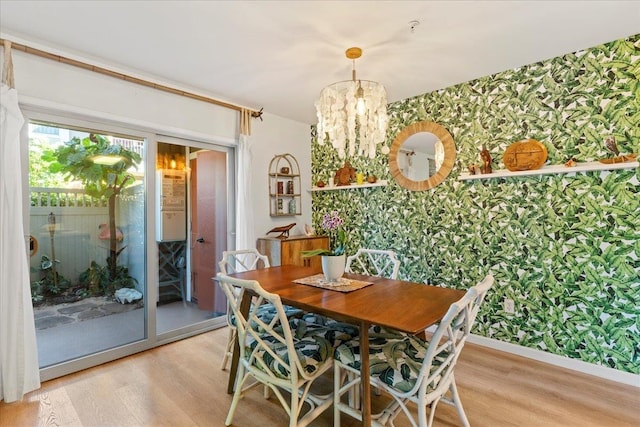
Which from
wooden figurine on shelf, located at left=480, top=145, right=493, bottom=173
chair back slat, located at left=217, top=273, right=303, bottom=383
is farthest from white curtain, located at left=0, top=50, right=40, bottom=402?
wooden figurine on shelf, located at left=480, top=145, right=493, bottom=173

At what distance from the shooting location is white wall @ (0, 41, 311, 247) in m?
2.42

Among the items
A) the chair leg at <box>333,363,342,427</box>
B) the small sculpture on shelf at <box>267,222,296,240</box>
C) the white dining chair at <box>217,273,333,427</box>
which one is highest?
the small sculpture on shelf at <box>267,222,296,240</box>

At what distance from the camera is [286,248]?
375 centimetres

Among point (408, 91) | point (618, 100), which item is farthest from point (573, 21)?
point (408, 91)

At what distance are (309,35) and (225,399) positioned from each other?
258 cm

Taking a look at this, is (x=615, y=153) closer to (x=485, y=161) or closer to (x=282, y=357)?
(x=485, y=161)

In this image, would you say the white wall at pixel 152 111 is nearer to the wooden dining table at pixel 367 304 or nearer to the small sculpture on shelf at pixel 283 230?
the small sculpture on shelf at pixel 283 230

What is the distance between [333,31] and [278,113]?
1953mm

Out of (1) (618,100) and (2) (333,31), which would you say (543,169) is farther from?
(2) (333,31)

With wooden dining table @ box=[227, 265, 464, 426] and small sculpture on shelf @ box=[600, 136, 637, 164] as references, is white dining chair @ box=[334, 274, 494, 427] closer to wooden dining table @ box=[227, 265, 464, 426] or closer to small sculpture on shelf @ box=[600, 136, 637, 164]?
wooden dining table @ box=[227, 265, 464, 426]

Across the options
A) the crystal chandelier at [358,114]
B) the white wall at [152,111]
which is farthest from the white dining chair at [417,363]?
the white wall at [152,111]

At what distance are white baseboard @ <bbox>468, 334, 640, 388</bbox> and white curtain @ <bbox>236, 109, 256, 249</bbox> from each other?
2526mm

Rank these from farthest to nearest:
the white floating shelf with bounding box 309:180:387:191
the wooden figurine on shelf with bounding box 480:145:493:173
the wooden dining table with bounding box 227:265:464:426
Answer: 1. the white floating shelf with bounding box 309:180:387:191
2. the wooden figurine on shelf with bounding box 480:145:493:173
3. the wooden dining table with bounding box 227:265:464:426

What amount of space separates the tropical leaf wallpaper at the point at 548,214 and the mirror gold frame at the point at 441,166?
67mm
